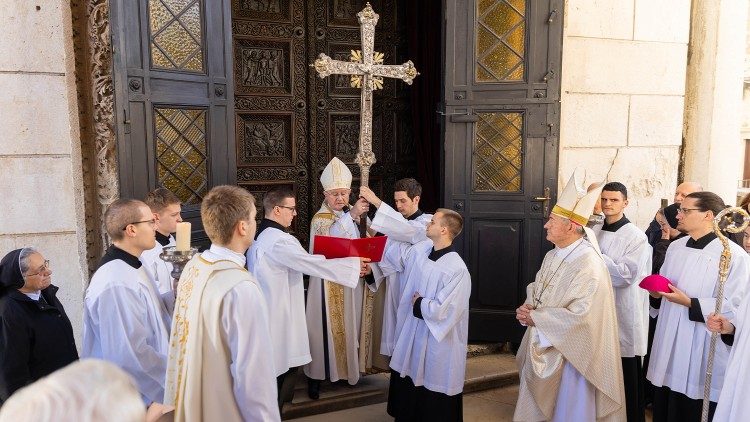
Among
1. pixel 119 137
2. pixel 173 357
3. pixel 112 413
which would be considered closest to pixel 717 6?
pixel 119 137

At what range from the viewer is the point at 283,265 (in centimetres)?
435

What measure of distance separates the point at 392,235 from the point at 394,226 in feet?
0.27

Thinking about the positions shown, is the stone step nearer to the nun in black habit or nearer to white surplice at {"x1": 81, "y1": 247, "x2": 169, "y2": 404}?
white surplice at {"x1": 81, "y1": 247, "x2": 169, "y2": 404}

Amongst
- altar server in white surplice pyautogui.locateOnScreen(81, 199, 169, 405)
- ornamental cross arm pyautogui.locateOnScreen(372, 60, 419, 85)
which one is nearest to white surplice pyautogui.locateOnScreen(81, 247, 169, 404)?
altar server in white surplice pyautogui.locateOnScreen(81, 199, 169, 405)

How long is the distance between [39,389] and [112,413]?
16 centimetres

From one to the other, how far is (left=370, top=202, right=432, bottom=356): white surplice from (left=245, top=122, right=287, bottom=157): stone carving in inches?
86.2

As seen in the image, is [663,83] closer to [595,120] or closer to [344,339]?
[595,120]

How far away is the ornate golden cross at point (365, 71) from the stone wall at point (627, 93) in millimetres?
1903

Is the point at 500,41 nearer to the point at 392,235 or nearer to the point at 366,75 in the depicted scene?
the point at 366,75

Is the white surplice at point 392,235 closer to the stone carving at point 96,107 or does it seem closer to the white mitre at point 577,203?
the white mitre at point 577,203

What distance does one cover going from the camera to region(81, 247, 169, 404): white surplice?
2.89 m

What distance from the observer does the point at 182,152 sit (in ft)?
15.5

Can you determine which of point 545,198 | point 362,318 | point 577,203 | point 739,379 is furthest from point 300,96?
point 739,379

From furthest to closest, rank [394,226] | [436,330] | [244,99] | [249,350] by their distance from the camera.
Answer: [244,99] → [394,226] → [436,330] → [249,350]
